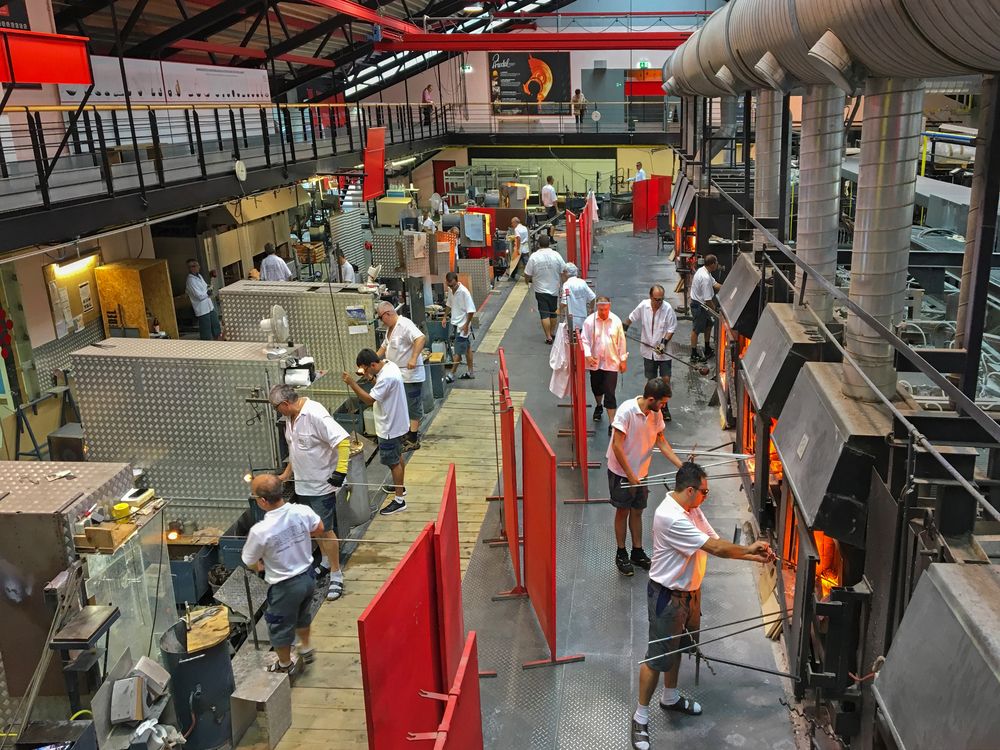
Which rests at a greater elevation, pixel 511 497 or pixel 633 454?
→ pixel 633 454

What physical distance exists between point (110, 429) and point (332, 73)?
84.9 ft

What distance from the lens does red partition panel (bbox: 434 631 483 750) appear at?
10.1ft

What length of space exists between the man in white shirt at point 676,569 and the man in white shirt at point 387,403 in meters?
3.30

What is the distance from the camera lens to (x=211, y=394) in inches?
281

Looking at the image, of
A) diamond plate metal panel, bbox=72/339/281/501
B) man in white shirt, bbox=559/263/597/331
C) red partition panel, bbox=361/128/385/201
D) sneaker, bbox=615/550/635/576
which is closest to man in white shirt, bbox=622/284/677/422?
man in white shirt, bbox=559/263/597/331

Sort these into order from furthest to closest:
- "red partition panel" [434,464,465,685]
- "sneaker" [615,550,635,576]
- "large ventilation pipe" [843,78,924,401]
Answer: "sneaker" [615,550,635,576], "red partition panel" [434,464,465,685], "large ventilation pipe" [843,78,924,401]

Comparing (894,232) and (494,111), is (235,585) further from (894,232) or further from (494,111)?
(494,111)

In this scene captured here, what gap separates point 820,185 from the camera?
5.30 m

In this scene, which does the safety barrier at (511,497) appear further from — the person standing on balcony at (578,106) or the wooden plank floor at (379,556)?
the person standing on balcony at (578,106)

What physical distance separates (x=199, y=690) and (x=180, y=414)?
2.96m

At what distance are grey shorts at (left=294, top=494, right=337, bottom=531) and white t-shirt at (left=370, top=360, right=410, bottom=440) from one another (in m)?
1.03

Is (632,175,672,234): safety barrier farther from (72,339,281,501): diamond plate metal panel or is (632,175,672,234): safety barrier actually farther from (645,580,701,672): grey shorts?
(645,580,701,672): grey shorts

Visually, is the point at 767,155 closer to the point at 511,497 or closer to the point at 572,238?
the point at 511,497

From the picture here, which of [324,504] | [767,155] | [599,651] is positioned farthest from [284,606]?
[767,155]
